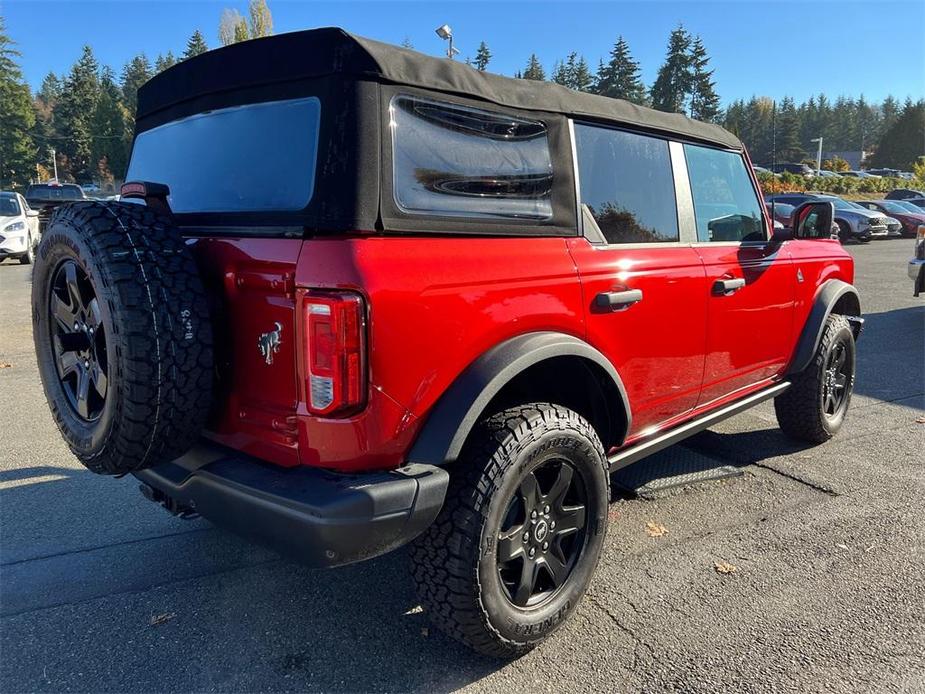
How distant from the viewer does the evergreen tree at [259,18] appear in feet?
107

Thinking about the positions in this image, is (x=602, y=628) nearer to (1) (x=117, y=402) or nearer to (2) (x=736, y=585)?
(2) (x=736, y=585)

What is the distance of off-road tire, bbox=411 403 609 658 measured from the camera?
2.14m

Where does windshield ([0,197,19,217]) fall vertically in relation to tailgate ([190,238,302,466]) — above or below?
above

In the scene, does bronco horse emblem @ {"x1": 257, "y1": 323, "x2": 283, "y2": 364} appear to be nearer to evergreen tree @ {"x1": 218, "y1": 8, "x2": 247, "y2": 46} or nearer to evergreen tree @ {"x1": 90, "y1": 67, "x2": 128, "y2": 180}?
evergreen tree @ {"x1": 218, "y1": 8, "x2": 247, "y2": 46}

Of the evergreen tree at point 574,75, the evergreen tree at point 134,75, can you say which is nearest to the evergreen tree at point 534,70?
the evergreen tree at point 574,75

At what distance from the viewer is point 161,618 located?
2604 millimetres

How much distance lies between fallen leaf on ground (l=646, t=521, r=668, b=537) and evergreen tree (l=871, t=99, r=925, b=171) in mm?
95817

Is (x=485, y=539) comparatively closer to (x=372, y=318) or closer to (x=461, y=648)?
(x=461, y=648)

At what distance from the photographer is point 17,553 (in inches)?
121

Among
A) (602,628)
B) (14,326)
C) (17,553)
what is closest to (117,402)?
(17,553)

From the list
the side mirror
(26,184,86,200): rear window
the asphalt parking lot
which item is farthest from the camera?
(26,184,86,200): rear window

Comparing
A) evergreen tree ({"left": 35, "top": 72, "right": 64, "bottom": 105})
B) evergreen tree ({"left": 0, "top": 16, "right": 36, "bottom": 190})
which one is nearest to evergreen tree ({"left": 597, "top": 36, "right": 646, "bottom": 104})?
evergreen tree ({"left": 0, "top": 16, "right": 36, "bottom": 190})

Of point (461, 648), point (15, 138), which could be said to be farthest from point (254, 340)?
point (15, 138)

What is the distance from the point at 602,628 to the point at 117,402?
1.94 m
